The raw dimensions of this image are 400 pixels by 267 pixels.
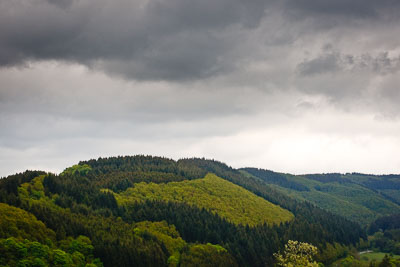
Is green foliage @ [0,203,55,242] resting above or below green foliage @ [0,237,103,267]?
above

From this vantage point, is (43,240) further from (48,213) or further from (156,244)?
(156,244)

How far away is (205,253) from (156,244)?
26885 millimetres

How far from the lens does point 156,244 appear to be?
191500 mm

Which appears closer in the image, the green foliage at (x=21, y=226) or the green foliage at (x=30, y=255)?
the green foliage at (x=30, y=255)

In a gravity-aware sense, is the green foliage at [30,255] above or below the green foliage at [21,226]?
below

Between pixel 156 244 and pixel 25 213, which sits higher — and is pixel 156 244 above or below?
below

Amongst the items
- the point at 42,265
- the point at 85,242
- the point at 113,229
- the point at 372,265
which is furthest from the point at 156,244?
the point at 372,265

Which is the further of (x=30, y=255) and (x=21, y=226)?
(x=21, y=226)

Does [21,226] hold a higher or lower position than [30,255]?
higher

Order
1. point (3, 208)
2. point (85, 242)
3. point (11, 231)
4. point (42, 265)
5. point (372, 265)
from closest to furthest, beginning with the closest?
point (42, 265), point (11, 231), point (3, 208), point (85, 242), point (372, 265)

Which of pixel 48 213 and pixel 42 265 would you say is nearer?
pixel 42 265

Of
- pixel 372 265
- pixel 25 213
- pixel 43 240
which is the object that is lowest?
pixel 372 265

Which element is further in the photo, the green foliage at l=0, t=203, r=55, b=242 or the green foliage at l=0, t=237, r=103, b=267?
the green foliage at l=0, t=203, r=55, b=242

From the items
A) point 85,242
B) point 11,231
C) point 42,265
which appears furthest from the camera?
point 85,242
